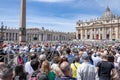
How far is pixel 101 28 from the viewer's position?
10825cm

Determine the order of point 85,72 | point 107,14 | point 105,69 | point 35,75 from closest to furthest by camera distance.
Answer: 1. point 35,75
2. point 85,72
3. point 105,69
4. point 107,14

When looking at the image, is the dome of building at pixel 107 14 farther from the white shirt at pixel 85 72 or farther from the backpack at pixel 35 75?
the backpack at pixel 35 75

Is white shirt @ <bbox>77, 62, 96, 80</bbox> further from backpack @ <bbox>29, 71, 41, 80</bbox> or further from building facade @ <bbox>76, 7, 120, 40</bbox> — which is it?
building facade @ <bbox>76, 7, 120, 40</bbox>

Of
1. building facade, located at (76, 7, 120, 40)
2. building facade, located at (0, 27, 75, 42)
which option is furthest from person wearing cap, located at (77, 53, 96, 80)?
building facade, located at (0, 27, 75, 42)

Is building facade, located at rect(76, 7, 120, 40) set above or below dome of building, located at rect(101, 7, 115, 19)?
below

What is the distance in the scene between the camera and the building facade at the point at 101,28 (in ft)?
336

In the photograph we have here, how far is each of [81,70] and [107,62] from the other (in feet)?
3.87

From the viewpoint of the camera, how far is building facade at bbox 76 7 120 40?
102 metres

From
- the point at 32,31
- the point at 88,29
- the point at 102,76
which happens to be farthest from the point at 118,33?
the point at 102,76

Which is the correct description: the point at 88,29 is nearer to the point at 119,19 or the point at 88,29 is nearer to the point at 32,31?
the point at 119,19

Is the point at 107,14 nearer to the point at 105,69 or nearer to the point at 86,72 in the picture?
the point at 105,69

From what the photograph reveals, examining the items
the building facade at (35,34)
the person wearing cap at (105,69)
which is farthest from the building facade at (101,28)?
the person wearing cap at (105,69)

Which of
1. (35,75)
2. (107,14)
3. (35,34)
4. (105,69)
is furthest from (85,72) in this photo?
(35,34)

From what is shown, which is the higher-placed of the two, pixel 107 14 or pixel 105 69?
pixel 107 14
